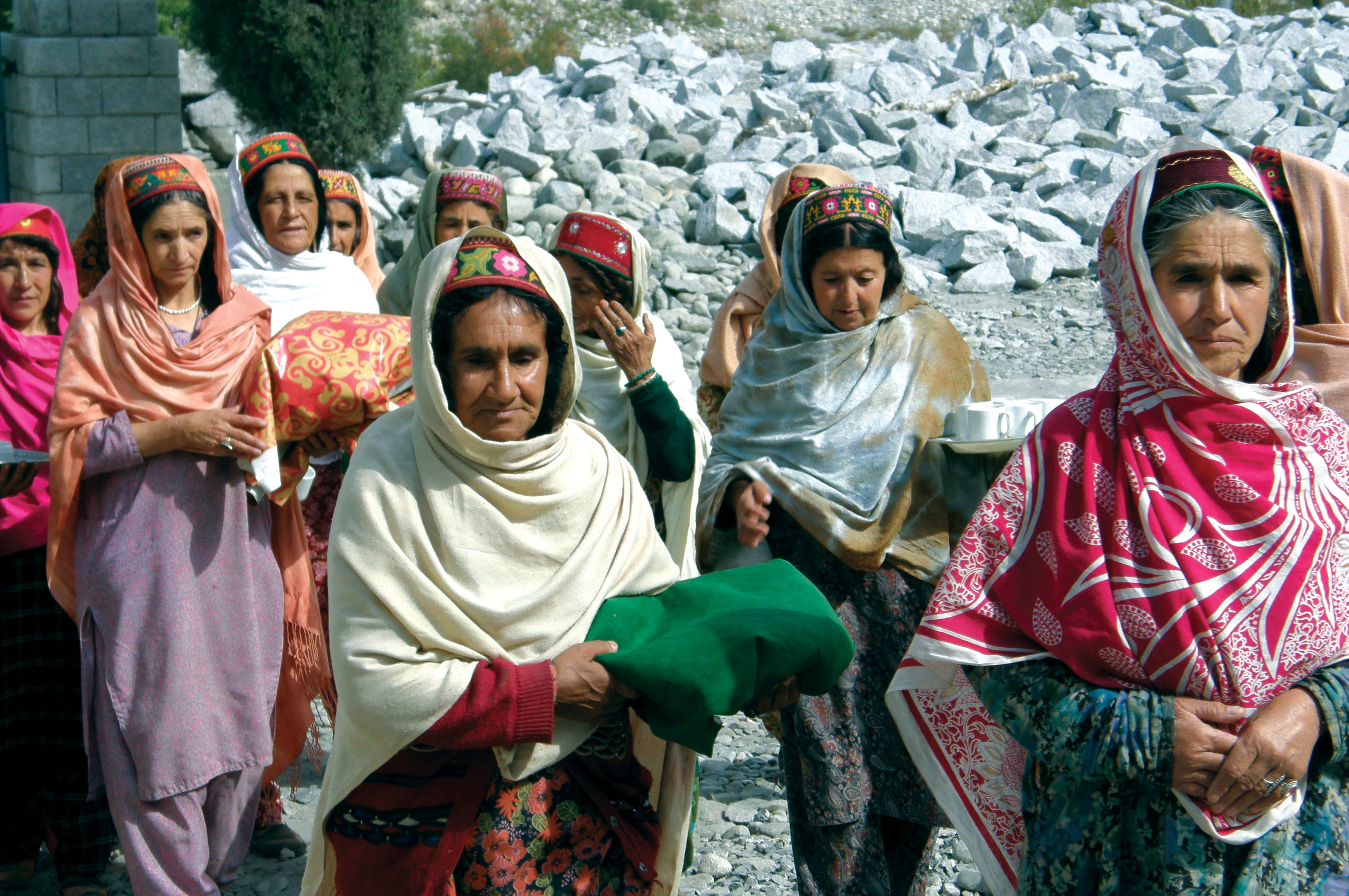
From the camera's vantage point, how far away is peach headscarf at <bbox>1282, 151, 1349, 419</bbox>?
98.7 inches

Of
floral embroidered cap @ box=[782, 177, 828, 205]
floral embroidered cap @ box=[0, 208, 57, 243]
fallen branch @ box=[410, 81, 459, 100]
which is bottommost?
floral embroidered cap @ box=[0, 208, 57, 243]

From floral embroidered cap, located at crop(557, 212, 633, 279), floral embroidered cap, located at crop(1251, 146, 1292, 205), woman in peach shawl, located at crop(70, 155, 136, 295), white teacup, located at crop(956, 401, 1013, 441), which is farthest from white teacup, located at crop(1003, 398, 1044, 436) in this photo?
woman in peach shawl, located at crop(70, 155, 136, 295)

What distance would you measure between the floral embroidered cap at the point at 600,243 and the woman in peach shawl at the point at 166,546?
3.14 ft

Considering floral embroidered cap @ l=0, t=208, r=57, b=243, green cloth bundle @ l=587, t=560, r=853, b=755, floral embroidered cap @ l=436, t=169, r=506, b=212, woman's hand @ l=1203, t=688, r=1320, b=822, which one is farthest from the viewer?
floral embroidered cap @ l=436, t=169, r=506, b=212

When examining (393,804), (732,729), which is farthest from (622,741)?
(732,729)

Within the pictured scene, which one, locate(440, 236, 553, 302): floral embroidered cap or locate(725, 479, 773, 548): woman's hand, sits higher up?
locate(440, 236, 553, 302): floral embroidered cap

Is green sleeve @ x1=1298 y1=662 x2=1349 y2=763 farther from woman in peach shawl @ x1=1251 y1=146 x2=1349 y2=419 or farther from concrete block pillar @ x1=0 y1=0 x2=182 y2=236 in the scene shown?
concrete block pillar @ x1=0 y1=0 x2=182 y2=236

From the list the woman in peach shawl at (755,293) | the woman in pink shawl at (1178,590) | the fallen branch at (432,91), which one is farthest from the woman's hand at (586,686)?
the fallen branch at (432,91)

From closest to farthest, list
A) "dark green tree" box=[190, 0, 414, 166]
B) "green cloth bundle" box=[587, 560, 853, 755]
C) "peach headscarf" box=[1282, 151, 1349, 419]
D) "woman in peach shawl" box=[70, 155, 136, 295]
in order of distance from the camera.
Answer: "green cloth bundle" box=[587, 560, 853, 755], "peach headscarf" box=[1282, 151, 1349, 419], "woman in peach shawl" box=[70, 155, 136, 295], "dark green tree" box=[190, 0, 414, 166]

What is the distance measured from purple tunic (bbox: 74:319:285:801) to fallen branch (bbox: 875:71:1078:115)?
11.8 metres

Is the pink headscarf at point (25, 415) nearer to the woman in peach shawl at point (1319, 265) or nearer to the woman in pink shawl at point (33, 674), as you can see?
the woman in pink shawl at point (33, 674)

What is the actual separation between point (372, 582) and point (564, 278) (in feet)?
2.25

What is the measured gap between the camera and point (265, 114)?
11883mm

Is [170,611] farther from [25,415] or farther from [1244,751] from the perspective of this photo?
[1244,751]
